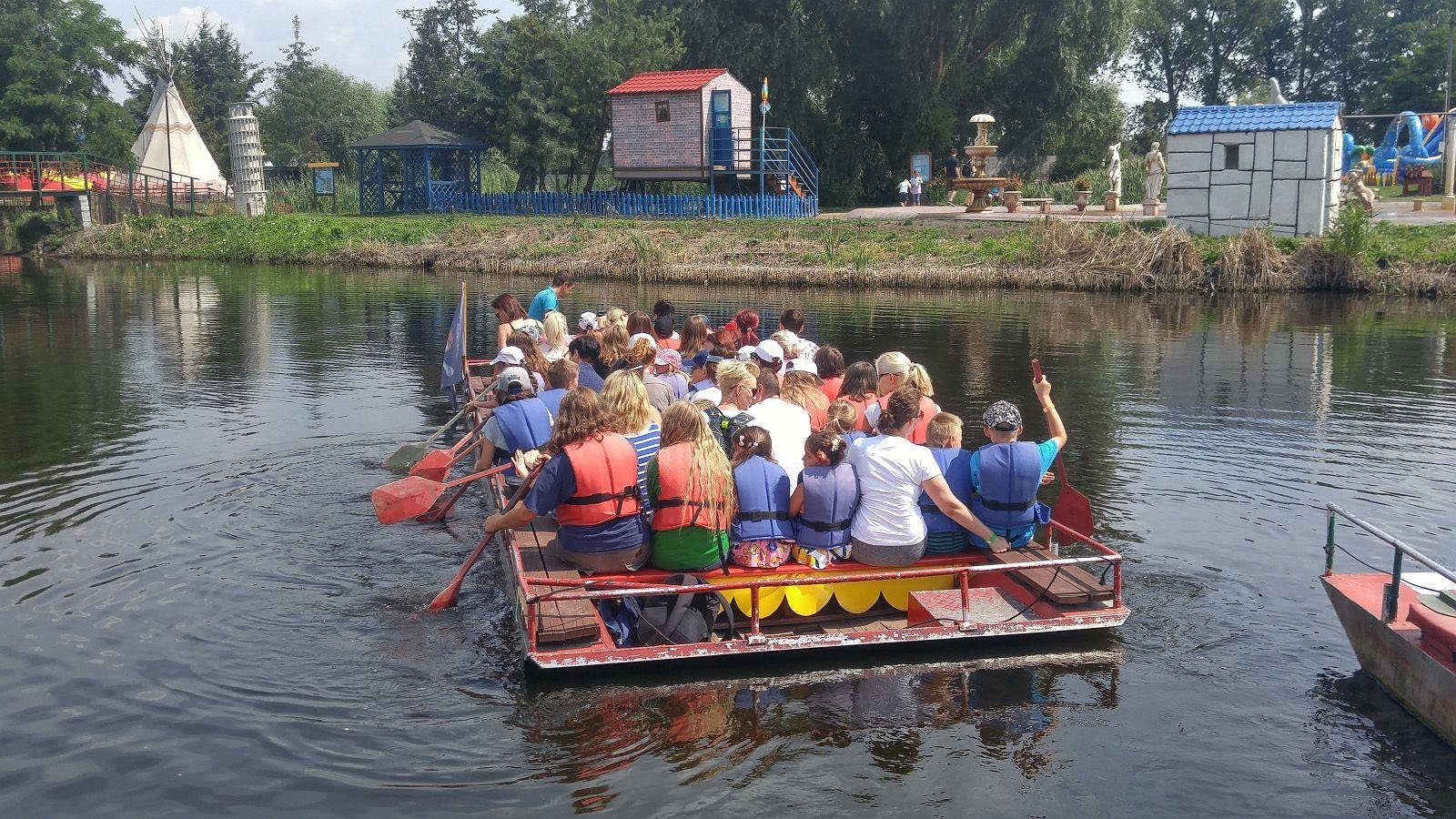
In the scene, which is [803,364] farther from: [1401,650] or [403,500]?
[1401,650]

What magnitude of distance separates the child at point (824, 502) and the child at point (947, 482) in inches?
26.3

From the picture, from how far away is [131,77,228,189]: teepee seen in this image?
5391 centimetres

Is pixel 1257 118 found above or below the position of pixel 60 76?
below

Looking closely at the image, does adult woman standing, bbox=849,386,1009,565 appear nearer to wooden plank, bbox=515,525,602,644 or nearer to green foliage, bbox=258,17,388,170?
wooden plank, bbox=515,525,602,644

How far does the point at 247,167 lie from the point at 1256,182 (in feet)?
129

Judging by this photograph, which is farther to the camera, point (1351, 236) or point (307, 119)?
point (307, 119)

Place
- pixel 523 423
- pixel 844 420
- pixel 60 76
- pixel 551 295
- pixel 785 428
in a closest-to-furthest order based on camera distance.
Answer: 1. pixel 844 420
2. pixel 785 428
3. pixel 523 423
4. pixel 551 295
5. pixel 60 76

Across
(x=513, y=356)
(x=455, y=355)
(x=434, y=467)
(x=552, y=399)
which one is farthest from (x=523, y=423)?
(x=455, y=355)

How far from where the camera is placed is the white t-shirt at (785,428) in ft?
31.0

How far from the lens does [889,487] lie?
8.77m

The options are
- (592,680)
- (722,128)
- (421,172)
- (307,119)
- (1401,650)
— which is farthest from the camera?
(307,119)

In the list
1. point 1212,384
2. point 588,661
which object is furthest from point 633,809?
point 1212,384

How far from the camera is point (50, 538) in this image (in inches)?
440

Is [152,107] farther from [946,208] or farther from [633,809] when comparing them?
[633,809]
